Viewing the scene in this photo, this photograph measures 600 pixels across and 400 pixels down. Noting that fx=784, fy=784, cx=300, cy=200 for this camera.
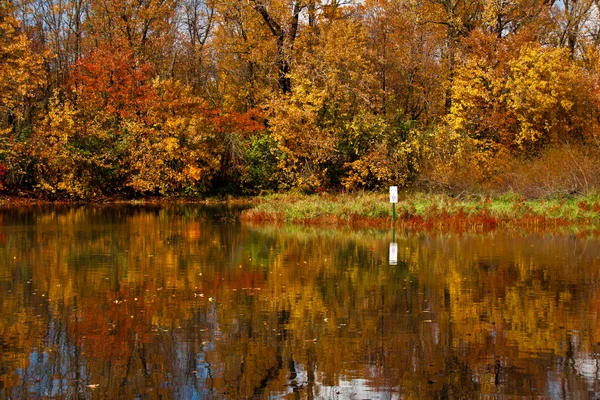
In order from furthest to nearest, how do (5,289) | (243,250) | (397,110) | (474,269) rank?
(397,110)
(243,250)
(474,269)
(5,289)

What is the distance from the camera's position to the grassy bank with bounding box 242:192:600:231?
27.5m

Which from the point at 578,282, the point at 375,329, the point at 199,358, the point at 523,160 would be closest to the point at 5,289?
the point at 199,358

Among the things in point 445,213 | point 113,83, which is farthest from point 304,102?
point 445,213

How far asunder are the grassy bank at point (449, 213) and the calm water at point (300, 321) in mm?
5885

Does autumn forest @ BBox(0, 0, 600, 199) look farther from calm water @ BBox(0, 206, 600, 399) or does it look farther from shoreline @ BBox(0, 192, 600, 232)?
calm water @ BBox(0, 206, 600, 399)

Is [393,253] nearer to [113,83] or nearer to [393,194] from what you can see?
[393,194]

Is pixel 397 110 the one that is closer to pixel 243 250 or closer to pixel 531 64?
pixel 531 64

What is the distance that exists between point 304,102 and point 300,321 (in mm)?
33709

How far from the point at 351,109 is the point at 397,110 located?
14.1 ft

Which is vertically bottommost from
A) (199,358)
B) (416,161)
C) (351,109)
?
(199,358)

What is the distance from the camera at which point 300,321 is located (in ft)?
38.2

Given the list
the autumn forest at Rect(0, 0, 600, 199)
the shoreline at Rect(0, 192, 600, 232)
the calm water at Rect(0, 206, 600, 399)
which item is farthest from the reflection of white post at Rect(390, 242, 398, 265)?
the autumn forest at Rect(0, 0, 600, 199)

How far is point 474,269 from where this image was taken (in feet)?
55.4

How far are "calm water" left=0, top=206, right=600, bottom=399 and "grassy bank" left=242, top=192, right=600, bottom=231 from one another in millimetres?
5885
